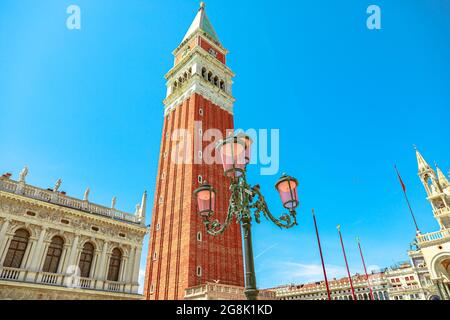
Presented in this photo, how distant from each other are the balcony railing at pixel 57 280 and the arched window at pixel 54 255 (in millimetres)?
539

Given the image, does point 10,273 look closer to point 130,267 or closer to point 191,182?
point 130,267

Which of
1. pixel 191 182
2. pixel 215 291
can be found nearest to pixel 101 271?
pixel 215 291

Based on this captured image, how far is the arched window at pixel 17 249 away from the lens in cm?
1475

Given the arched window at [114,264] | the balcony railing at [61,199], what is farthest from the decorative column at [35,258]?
the arched window at [114,264]

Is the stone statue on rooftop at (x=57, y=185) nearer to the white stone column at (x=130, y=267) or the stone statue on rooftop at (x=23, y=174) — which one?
the stone statue on rooftop at (x=23, y=174)

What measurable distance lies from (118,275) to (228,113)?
2409 centimetres

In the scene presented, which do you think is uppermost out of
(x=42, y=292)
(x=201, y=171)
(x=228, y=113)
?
(x=228, y=113)

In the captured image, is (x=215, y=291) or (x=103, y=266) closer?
(x=103, y=266)

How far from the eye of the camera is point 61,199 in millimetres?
17828

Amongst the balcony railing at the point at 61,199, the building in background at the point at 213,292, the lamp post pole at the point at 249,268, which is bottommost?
the lamp post pole at the point at 249,268

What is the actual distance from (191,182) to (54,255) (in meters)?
12.8
